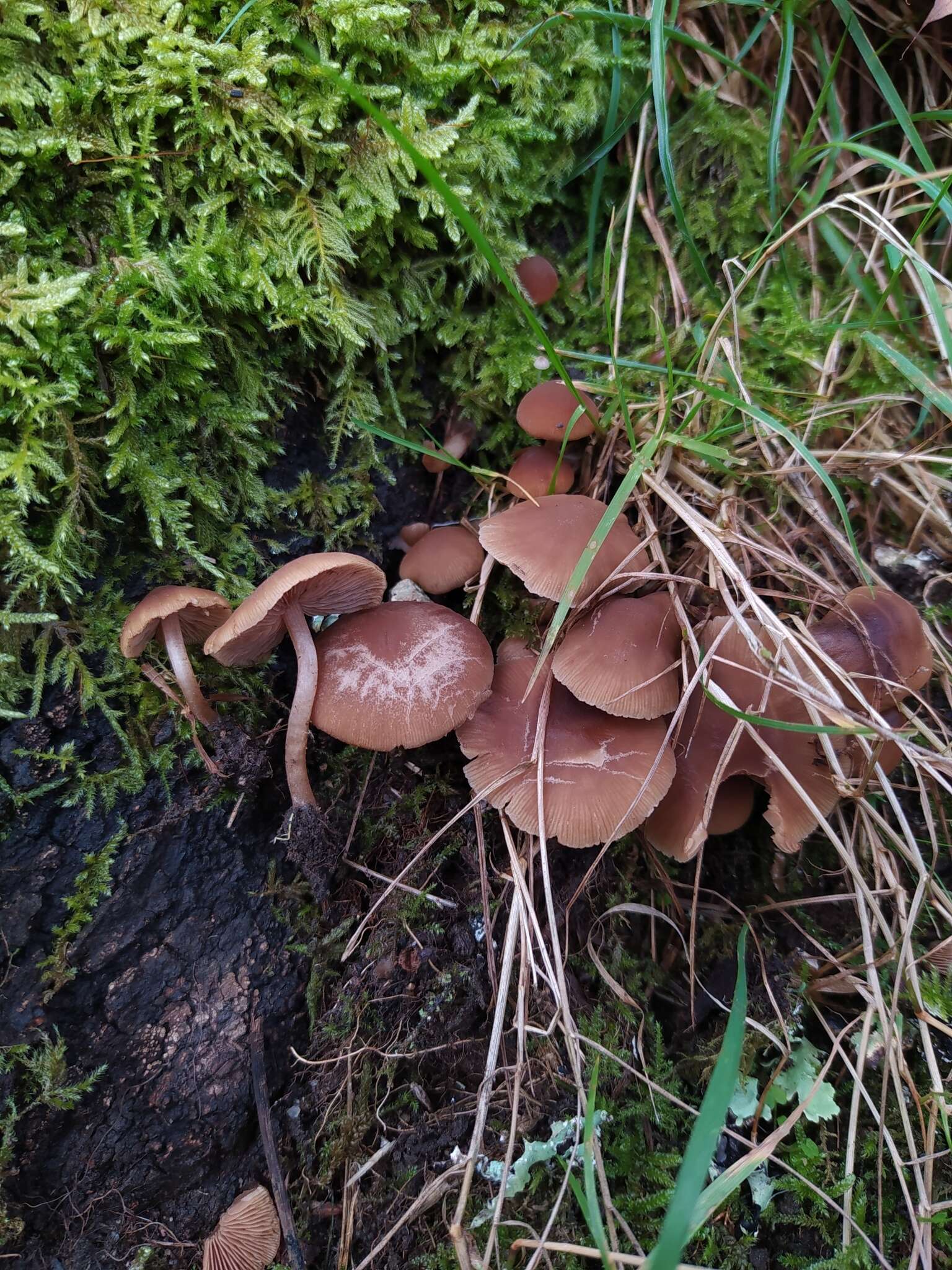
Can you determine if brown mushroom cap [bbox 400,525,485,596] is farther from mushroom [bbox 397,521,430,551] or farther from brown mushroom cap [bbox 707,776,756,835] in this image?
brown mushroom cap [bbox 707,776,756,835]

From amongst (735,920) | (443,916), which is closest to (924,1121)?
(735,920)

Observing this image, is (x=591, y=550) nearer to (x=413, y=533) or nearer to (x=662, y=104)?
(x=413, y=533)

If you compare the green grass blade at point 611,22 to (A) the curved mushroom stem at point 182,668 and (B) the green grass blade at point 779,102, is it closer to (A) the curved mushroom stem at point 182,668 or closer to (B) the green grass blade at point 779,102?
(B) the green grass blade at point 779,102

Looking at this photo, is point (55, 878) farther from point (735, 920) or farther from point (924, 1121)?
point (924, 1121)

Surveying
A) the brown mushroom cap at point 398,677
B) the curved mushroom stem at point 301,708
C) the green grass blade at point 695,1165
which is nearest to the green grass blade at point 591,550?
the brown mushroom cap at point 398,677

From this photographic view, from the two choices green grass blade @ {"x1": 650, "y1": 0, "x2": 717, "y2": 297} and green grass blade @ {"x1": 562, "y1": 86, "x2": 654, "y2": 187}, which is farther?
green grass blade @ {"x1": 562, "y1": 86, "x2": 654, "y2": 187}

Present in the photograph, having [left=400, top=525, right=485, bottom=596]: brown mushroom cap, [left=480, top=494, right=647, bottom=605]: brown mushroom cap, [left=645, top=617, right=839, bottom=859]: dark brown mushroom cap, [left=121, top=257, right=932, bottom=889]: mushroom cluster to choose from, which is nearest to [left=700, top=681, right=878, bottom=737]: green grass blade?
[left=121, top=257, right=932, bottom=889]: mushroom cluster

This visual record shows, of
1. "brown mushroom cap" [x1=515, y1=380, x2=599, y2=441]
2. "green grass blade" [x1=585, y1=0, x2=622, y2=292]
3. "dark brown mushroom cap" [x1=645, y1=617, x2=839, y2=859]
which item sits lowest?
"dark brown mushroom cap" [x1=645, y1=617, x2=839, y2=859]
